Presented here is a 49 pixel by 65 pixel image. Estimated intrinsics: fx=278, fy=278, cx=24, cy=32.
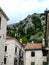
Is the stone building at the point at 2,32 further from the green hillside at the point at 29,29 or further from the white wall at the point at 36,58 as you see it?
the green hillside at the point at 29,29

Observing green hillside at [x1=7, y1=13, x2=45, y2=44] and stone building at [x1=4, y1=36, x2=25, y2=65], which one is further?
green hillside at [x1=7, y1=13, x2=45, y2=44]

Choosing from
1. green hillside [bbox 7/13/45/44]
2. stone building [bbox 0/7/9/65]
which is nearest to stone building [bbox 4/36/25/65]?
stone building [bbox 0/7/9/65]

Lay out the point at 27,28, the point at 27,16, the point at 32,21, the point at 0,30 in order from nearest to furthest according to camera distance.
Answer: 1. the point at 0,30
2. the point at 27,28
3. the point at 32,21
4. the point at 27,16

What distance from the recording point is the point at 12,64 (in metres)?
60.8

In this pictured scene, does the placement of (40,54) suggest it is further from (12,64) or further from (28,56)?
(12,64)

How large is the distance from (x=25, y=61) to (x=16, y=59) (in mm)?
4209

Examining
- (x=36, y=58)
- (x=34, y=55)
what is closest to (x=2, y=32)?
(x=34, y=55)

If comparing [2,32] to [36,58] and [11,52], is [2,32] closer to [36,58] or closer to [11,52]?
[11,52]

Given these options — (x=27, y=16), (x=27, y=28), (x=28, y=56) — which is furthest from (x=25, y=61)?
(x=27, y=16)

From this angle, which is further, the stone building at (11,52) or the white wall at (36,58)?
the white wall at (36,58)

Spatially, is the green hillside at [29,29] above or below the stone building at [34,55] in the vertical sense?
above

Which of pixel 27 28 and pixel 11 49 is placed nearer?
pixel 11 49

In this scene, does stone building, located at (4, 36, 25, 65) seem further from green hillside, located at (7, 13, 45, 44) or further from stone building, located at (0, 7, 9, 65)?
green hillside, located at (7, 13, 45, 44)

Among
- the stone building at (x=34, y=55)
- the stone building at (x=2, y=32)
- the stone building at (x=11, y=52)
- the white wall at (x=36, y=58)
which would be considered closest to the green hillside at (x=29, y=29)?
the stone building at (x=34, y=55)
